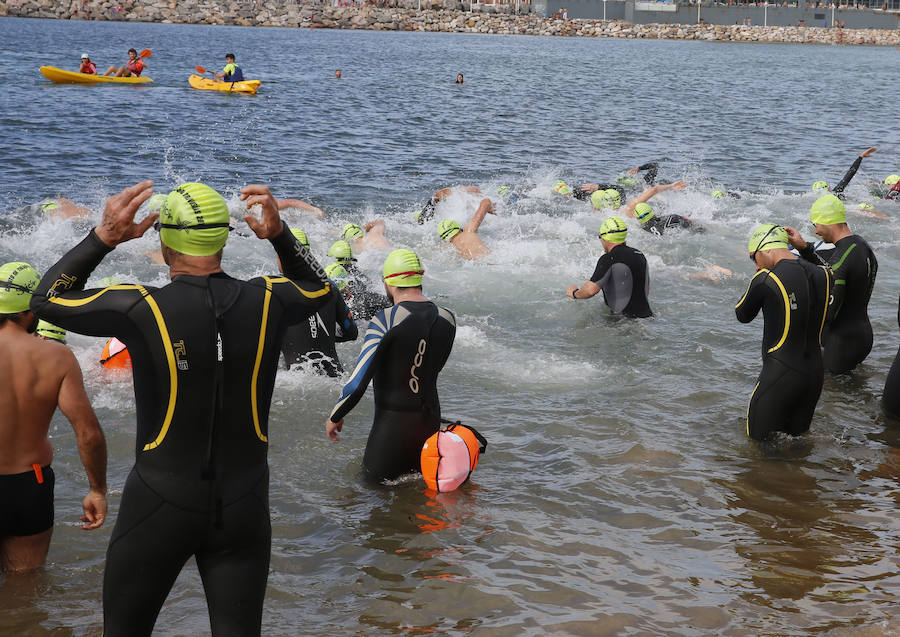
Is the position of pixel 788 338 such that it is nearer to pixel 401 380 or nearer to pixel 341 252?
pixel 401 380

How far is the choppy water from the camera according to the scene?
525cm

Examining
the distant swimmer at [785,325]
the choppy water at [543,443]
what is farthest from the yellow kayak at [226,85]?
the distant swimmer at [785,325]

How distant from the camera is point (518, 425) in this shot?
825 cm

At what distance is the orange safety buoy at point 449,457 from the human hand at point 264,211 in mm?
3102

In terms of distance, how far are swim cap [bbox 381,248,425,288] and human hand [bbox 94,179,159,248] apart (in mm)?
2796

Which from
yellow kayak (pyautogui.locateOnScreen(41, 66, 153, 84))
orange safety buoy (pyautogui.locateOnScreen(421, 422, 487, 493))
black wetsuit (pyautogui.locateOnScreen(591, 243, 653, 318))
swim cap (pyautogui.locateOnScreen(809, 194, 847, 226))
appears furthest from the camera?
yellow kayak (pyautogui.locateOnScreen(41, 66, 153, 84))

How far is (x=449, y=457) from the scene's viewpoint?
626 cm

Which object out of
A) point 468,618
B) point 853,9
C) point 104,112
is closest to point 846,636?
point 468,618

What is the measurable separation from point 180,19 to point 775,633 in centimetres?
10181

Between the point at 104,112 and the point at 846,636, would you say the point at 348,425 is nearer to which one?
the point at 846,636

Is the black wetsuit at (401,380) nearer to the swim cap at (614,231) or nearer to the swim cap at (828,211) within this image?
the swim cap at (828,211)

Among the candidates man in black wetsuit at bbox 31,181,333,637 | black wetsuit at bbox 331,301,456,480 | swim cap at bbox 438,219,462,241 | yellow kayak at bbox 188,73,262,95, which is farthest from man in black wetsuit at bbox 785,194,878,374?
yellow kayak at bbox 188,73,262,95

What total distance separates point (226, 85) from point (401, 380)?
115 ft

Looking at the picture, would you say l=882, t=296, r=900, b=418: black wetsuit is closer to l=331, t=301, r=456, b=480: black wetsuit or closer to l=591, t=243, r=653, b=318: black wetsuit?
l=591, t=243, r=653, b=318: black wetsuit
